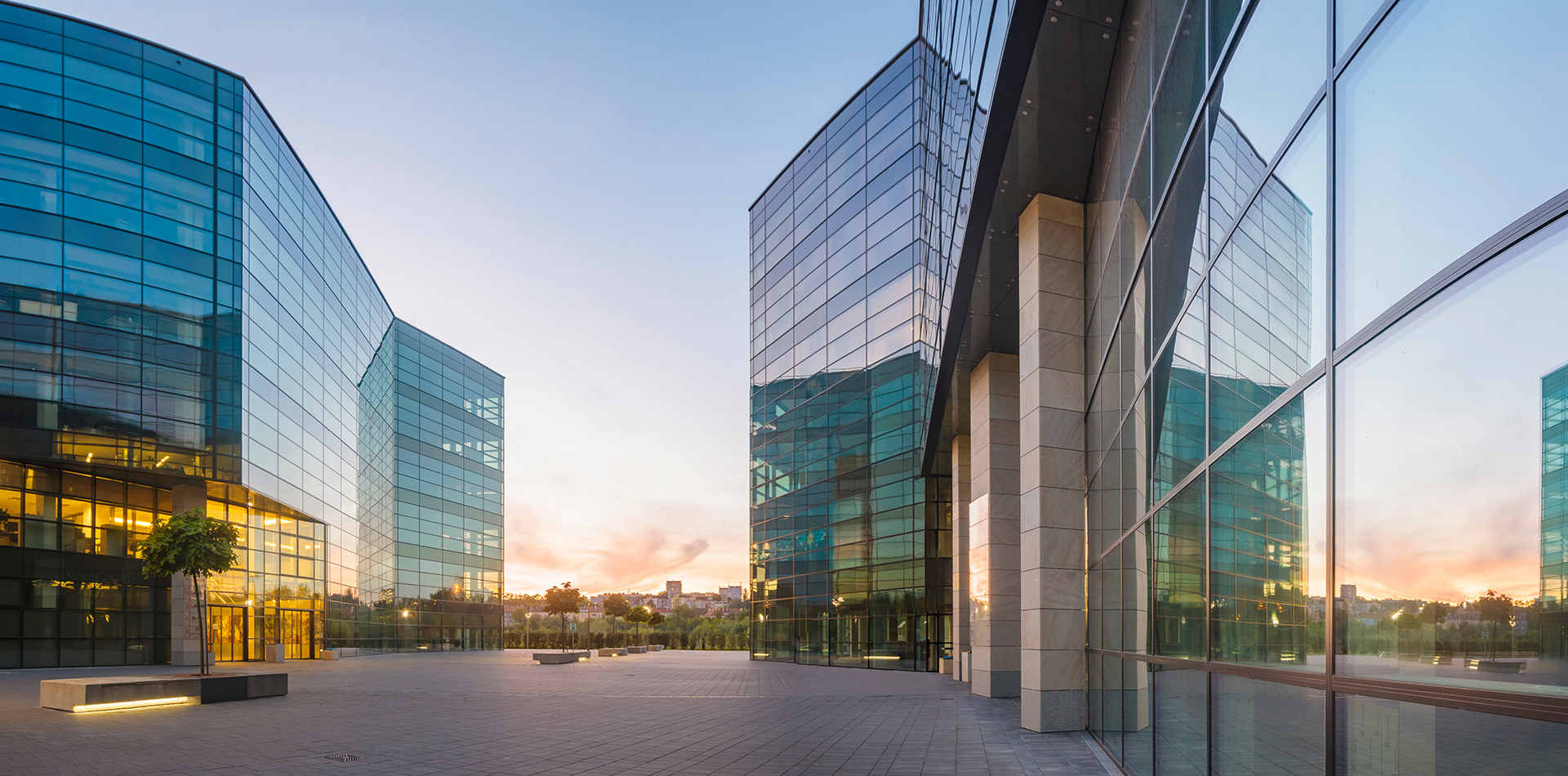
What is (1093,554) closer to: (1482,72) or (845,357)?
(1482,72)

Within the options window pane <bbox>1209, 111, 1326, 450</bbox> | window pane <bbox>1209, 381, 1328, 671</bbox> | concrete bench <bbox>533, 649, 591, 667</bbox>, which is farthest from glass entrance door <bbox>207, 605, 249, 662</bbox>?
window pane <bbox>1209, 111, 1326, 450</bbox>

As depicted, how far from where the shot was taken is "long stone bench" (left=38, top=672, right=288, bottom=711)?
18.3 m

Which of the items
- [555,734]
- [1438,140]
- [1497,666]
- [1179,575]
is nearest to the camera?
[1497,666]

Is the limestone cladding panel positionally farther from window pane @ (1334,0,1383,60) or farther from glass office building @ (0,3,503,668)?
window pane @ (1334,0,1383,60)

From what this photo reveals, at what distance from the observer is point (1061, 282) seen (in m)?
15.9

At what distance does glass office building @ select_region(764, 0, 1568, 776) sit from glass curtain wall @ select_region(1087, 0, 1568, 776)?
1cm

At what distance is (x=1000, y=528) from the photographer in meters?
23.8

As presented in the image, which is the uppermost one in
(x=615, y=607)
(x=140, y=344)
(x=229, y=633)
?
(x=140, y=344)

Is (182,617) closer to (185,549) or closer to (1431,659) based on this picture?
(185,549)

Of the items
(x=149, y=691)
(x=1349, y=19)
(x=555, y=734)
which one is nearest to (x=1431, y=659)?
(x=1349, y=19)

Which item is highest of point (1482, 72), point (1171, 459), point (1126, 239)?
point (1126, 239)

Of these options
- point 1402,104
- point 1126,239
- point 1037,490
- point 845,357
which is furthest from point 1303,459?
point 845,357

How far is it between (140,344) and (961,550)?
31.5 meters

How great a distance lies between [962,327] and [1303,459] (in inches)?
678
